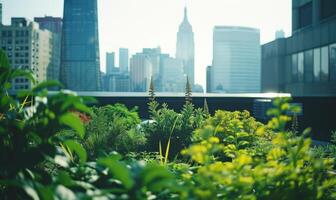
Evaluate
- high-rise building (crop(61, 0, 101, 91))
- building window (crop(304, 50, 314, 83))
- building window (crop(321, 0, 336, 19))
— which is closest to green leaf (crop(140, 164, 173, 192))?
building window (crop(321, 0, 336, 19))

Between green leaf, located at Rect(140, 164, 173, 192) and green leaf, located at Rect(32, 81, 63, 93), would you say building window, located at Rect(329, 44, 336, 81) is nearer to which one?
green leaf, located at Rect(32, 81, 63, 93)

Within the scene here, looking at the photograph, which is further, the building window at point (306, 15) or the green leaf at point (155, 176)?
the building window at point (306, 15)

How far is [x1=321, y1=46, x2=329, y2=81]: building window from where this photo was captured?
1149 inches

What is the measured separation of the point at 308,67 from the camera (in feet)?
107

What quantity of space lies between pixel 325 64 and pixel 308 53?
10.8 feet

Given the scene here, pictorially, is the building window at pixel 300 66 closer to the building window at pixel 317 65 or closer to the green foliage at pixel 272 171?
the building window at pixel 317 65

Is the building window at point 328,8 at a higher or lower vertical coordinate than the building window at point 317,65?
higher

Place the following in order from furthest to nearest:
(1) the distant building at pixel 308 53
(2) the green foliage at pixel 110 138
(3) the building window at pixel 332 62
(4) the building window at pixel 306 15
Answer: (4) the building window at pixel 306 15 → (1) the distant building at pixel 308 53 → (3) the building window at pixel 332 62 → (2) the green foliage at pixel 110 138

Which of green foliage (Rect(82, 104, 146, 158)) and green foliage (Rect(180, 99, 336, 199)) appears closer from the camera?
green foliage (Rect(180, 99, 336, 199))

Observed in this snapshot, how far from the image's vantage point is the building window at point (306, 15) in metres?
34.0

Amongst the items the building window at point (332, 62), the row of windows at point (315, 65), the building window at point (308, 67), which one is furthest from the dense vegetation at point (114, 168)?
the building window at point (308, 67)

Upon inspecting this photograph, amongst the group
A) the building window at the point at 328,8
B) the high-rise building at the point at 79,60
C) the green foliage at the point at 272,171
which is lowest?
the green foliage at the point at 272,171

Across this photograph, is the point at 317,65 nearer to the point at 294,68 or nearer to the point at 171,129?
the point at 294,68

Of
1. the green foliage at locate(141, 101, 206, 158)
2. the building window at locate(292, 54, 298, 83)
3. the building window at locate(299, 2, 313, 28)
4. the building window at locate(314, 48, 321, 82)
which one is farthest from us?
the building window at locate(292, 54, 298, 83)
